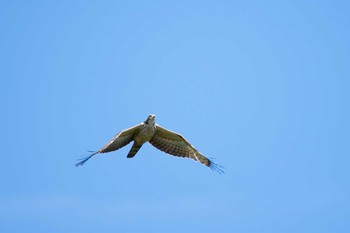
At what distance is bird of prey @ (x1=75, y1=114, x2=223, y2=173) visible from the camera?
25.8 m

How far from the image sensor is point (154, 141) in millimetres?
27266

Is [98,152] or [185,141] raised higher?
[185,141]

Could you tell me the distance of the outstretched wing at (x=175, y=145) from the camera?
2705 centimetres

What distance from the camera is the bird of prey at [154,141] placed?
2585 centimetres

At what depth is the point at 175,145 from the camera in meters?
27.6

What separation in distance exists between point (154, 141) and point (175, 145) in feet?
2.84

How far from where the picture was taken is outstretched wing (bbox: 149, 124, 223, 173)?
2705 cm

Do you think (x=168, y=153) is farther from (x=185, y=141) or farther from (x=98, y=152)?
(x=98, y=152)

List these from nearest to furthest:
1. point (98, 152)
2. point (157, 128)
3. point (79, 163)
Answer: point (79, 163)
point (98, 152)
point (157, 128)

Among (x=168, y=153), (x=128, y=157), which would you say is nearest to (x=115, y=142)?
(x=128, y=157)

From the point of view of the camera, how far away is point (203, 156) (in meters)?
27.8

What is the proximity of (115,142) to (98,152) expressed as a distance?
107 centimetres

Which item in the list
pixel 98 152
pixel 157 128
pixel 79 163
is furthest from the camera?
pixel 157 128

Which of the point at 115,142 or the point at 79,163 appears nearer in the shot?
the point at 79,163
